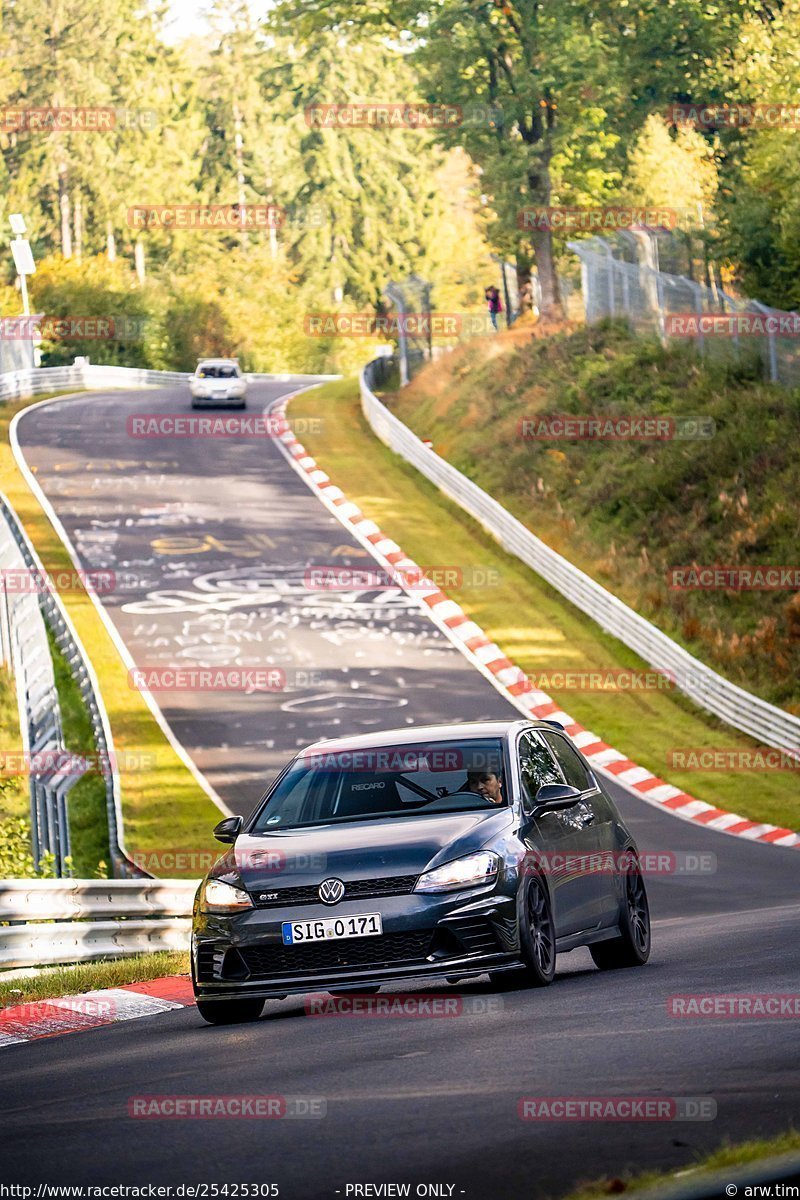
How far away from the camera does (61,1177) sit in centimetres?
594

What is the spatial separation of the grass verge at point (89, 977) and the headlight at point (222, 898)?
83.0 inches

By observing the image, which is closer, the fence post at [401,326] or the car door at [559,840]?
the car door at [559,840]

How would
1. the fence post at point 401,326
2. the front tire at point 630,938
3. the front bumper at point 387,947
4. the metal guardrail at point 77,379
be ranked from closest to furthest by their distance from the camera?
the front bumper at point 387,947
the front tire at point 630,938
the fence post at point 401,326
the metal guardrail at point 77,379

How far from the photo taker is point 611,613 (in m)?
32.9

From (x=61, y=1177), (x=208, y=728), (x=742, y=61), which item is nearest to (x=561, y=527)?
(x=208, y=728)

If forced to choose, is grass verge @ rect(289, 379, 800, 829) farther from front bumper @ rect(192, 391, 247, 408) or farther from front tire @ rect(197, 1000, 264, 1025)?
front tire @ rect(197, 1000, 264, 1025)

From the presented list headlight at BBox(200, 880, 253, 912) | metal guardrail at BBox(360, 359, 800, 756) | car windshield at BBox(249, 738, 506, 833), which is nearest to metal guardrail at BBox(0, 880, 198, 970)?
car windshield at BBox(249, 738, 506, 833)

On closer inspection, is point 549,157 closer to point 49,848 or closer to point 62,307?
point 62,307

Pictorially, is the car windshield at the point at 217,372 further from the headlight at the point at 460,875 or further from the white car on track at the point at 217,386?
the headlight at the point at 460,875

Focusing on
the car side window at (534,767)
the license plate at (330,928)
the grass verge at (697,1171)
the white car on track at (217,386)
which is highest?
the white car on track at (217,386)

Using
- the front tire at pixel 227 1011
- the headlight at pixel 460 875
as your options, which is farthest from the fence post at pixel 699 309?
the headlight at pixel 460 875

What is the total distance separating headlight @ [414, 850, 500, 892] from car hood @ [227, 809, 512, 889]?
0.15 feet

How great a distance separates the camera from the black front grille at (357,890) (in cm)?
961

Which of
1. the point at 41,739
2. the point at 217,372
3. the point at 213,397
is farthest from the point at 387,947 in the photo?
the point at 217,372
